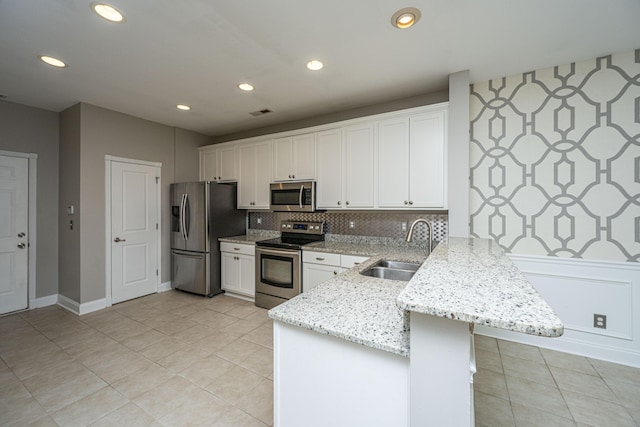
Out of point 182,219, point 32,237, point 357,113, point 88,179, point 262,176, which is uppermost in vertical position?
point 357,113

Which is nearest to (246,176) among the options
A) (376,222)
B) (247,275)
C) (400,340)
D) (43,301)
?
(247,275)

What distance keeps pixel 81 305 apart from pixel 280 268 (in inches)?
101

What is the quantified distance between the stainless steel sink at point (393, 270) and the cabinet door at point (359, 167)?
3.59 feet

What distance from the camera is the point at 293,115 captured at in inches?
154

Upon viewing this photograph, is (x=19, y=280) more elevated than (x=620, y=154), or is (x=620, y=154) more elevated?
(x=620, y=154)

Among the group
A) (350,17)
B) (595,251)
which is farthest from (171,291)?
(595,251)

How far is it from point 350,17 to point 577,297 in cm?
316

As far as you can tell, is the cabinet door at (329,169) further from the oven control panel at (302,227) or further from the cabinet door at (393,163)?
the cabinet door at (393,163)

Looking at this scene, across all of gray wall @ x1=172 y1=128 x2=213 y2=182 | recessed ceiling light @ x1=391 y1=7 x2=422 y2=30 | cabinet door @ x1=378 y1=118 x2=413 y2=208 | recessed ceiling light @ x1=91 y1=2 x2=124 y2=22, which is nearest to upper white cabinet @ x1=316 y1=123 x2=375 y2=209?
cabinet door @ x1=378 y1=118 x2=413 y2=208

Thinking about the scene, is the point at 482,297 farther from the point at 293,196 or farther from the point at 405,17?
the point at 293,196

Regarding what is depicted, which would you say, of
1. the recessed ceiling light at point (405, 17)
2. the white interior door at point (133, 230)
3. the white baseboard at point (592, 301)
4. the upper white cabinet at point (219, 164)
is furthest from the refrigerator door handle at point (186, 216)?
the white baseboard at point (592, 301)

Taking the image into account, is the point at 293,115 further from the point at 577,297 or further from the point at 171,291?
the point at 577,297

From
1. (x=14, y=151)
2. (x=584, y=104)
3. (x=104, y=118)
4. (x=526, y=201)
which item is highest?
(x=104, y=118)

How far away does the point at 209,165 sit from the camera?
15.5ft
